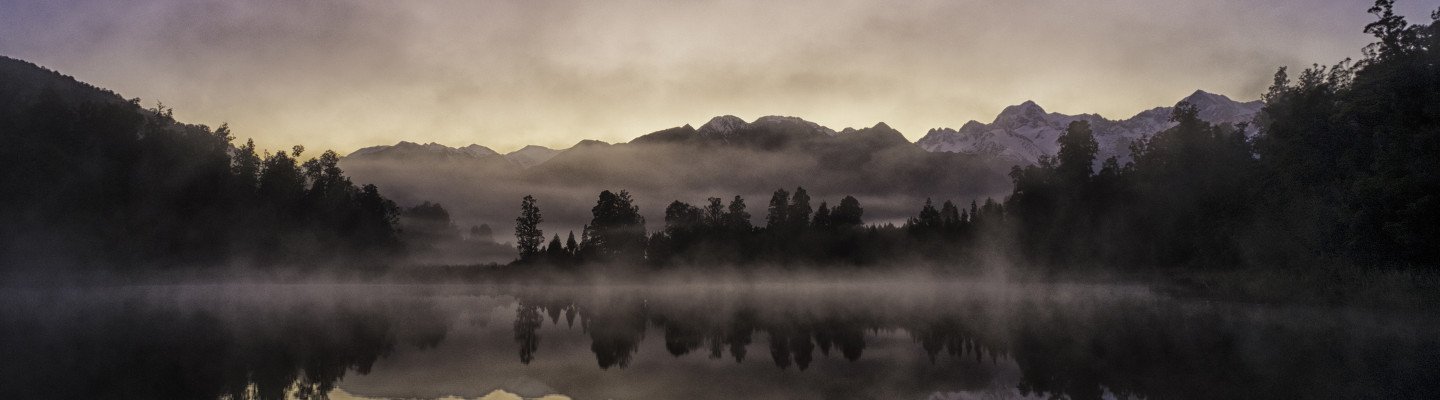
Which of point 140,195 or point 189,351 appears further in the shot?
point 140,195

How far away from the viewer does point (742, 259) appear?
511 ft

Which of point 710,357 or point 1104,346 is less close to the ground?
point 710,357

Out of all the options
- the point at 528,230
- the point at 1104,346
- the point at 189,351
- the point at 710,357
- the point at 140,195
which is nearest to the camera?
the point at 189,351

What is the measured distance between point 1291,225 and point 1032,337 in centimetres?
4434

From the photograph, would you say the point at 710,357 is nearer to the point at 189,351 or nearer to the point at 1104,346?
the point at 1104,346

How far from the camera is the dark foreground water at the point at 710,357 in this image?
17.5 m

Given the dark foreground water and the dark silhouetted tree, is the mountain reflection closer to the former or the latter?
the dark foreground water

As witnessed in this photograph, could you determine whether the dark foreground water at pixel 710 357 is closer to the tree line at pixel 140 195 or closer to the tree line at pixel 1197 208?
the tree line at pixel 1197 208

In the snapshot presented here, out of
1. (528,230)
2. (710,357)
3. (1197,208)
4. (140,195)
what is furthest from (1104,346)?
(528,230)

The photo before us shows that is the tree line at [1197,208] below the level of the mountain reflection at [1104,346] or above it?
above

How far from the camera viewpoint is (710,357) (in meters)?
24.6

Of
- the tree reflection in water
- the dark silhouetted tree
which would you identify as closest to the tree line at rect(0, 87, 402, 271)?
the dark silhouetted tree

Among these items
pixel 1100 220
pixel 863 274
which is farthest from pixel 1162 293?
pixel 863 274

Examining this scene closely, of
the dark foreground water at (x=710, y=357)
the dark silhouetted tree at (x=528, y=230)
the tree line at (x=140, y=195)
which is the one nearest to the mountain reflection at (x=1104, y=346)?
the dark foreground water at (x=710, y=357)
